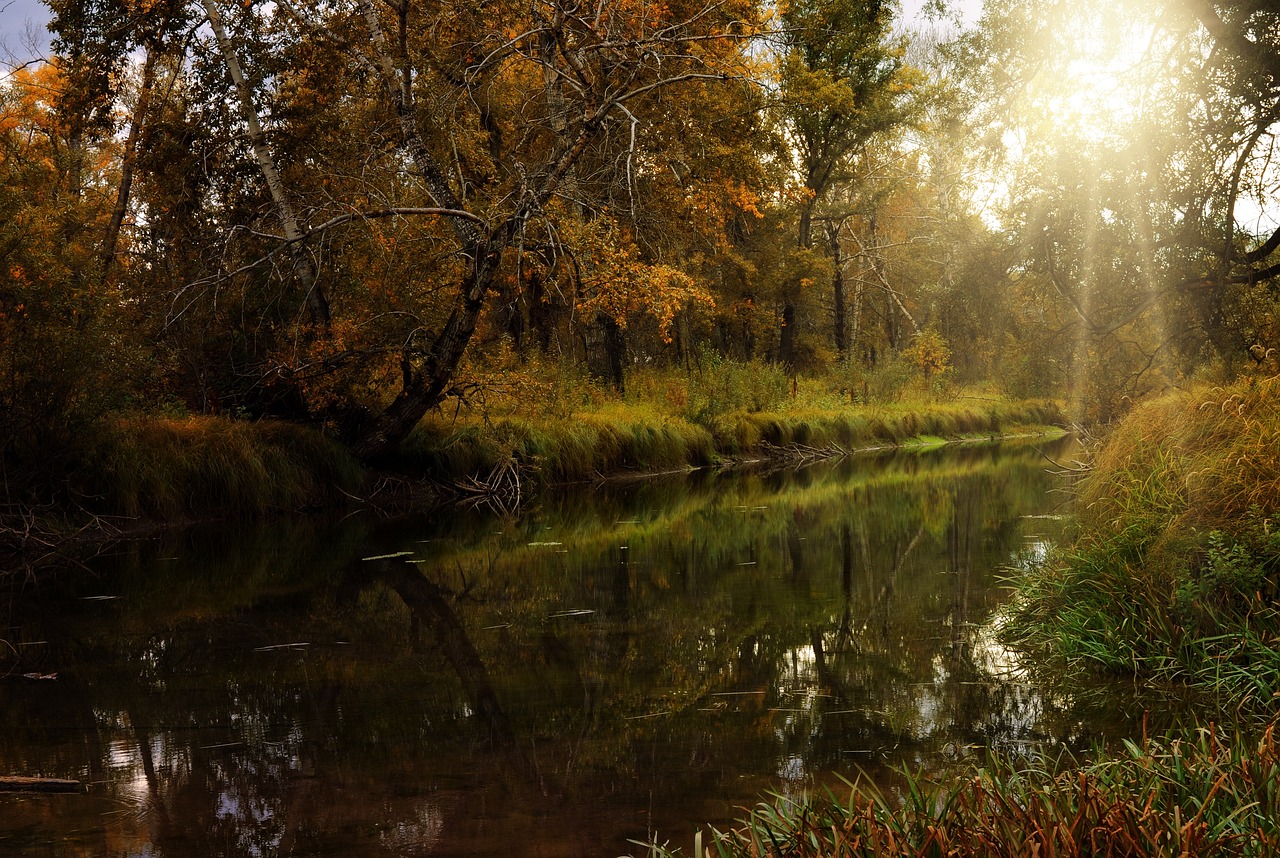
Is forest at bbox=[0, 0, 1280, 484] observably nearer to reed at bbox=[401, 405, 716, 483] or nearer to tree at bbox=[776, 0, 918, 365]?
reed at bbox=[401, 405, 716, 483]

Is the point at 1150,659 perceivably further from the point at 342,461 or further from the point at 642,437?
the point at 642,437

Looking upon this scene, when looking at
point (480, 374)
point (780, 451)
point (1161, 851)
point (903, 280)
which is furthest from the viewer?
point (903, 280)

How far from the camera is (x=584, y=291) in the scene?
13984mm

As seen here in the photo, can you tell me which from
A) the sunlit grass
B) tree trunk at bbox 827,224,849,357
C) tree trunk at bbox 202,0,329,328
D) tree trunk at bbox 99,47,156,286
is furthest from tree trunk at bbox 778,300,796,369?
tree trunk at bbox 99,47,156,286

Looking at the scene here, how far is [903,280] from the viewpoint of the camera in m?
44.8

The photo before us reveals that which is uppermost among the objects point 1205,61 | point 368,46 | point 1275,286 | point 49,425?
point 368,46

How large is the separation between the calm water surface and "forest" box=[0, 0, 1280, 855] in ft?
3.05

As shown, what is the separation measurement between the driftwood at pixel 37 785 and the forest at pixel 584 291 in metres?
2.61

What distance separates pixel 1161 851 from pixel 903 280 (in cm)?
4415

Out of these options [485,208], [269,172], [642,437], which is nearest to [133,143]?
[269,172]

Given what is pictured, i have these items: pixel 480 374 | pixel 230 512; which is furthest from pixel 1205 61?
pixel 230 512

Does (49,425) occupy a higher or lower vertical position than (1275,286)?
lower

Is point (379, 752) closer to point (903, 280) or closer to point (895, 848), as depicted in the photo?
point (895, 848)

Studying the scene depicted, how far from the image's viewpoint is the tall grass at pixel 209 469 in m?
12.2
